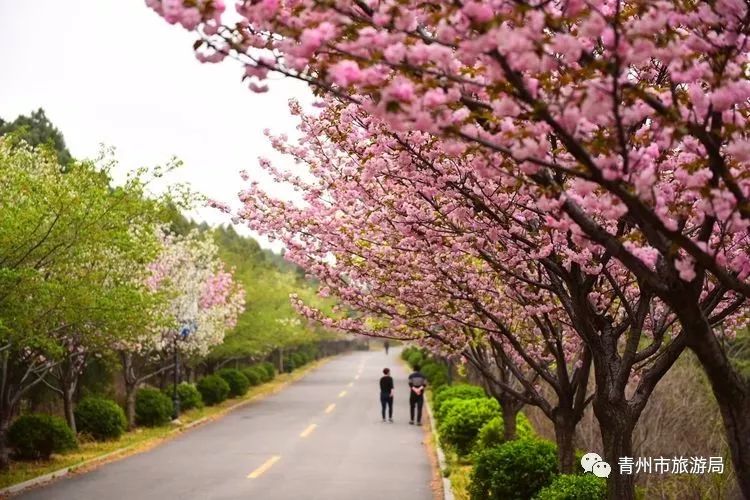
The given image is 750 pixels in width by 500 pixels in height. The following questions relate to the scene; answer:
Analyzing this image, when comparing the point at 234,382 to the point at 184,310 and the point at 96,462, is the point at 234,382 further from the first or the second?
the point at 96,462

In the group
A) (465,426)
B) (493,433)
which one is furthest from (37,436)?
(493,433)

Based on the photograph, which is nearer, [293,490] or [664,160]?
[664,160]

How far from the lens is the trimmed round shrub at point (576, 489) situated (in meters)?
7.42

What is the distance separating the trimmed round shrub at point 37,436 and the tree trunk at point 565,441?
38.2 feet

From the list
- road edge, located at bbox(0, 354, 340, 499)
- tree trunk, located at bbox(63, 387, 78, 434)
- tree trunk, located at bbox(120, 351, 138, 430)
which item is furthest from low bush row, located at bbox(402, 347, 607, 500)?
tree trunk, located at bbox(120, 351, 138, 430)

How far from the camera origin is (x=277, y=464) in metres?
16.0

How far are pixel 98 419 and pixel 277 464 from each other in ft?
21.1

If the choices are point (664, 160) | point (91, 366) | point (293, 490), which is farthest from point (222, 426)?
point (664, 160)

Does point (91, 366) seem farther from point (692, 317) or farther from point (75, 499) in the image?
point (692, 317)

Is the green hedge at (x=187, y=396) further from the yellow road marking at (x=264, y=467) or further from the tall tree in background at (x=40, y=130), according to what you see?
the tall tree in background at (x=40, y=130)

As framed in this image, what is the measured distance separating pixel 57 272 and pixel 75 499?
3.74 meters

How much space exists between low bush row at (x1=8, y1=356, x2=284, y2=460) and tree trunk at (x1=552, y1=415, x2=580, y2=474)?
11.7 m

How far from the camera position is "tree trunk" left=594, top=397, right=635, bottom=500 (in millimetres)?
6332

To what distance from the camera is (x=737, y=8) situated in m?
3.77
